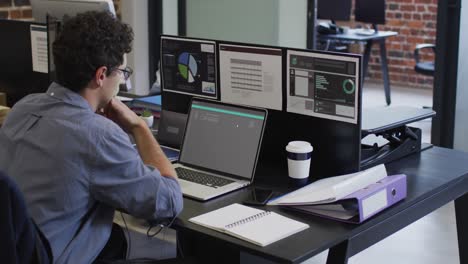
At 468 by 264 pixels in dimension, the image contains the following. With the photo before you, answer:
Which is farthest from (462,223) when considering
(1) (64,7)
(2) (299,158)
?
(1) (64,7)

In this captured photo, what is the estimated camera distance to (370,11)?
279 inches

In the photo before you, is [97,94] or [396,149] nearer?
[97,94]

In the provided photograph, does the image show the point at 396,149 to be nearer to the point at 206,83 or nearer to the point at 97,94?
the point at 206,83

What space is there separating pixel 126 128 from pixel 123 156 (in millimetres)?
408

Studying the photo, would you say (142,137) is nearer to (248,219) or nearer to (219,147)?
(219,147)

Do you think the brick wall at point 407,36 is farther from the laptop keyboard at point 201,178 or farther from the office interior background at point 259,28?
the laptop keyboard at point 201,178

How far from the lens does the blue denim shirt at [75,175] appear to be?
1933mm

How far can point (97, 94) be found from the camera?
2082mm

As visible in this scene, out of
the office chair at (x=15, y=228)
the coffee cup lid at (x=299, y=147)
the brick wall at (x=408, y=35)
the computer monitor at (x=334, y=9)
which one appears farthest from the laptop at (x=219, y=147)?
the brick wall at (x=408, y=35)

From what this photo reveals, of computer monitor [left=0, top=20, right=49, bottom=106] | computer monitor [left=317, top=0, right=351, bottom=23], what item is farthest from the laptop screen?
computer monitor [left=317, top=0, right=351, bottom=23]

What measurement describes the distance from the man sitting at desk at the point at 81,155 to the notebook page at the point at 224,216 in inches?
3.2

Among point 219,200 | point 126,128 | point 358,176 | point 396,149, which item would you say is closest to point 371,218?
point 358,176

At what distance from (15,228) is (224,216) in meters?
0.59

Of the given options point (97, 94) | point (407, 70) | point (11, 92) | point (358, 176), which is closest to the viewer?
point (97, 94)
